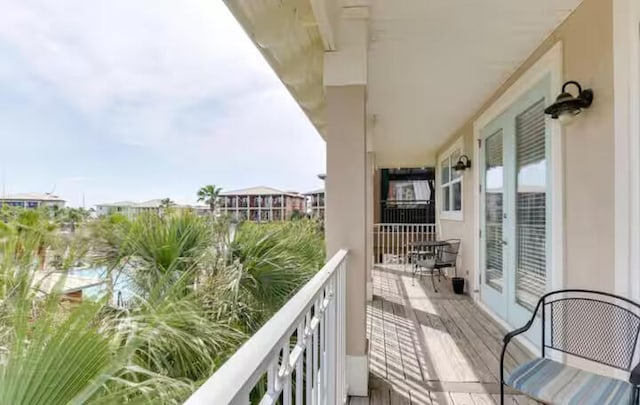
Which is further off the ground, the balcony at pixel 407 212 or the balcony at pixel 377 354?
the balcony at pixel 407 212

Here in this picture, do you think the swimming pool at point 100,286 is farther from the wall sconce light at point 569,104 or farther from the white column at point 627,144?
the wall sconce light at point 569,104

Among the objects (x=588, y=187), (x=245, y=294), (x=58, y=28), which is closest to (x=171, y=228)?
(x=245, y=294)

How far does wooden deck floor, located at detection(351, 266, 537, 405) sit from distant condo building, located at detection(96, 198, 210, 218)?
185 cm

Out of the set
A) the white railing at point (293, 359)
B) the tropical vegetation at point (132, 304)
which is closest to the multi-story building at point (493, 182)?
the white railing at point (293, 359)

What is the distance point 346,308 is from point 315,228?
258 centimetres

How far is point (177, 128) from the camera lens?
8305 mm

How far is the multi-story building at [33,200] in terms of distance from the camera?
1.34 metres

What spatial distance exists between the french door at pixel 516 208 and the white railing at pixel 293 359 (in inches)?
67.6

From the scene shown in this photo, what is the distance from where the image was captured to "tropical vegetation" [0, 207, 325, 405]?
0.93 metres

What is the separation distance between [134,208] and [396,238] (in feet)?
23.7

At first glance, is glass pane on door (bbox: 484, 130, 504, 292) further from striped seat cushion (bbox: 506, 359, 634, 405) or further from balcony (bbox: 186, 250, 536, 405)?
striped seat cushion (bbox: 506, 359, 634, 405)

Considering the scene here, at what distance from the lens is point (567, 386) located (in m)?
1.61

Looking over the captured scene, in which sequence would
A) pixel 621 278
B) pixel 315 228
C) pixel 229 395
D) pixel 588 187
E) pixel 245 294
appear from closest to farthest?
pixel 229 395, pixel 621 278, pixel 588 187, pixel 245 294, pixel 315 228

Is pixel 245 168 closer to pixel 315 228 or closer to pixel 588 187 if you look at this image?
pixel 315 228
